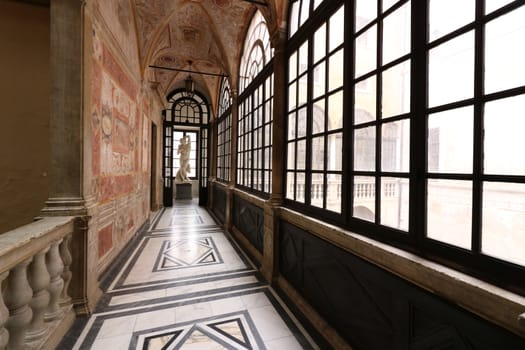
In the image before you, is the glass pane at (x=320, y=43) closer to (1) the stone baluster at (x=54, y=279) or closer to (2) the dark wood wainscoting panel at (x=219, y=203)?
(1) the stone baluster at (x=54, y=279)

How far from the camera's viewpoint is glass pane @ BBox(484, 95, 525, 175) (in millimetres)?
1036

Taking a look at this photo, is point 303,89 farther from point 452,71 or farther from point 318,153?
point 452,71

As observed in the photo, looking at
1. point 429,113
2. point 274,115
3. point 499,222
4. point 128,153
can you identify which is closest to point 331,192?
point 429,113

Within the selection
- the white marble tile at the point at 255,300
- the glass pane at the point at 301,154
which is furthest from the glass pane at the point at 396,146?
the white marble tile at the point at 255,300

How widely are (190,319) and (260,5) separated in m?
4.34

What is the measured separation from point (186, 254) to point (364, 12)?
446cm

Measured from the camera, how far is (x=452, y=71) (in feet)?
4.32

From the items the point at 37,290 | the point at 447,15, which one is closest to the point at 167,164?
the point at 37,290

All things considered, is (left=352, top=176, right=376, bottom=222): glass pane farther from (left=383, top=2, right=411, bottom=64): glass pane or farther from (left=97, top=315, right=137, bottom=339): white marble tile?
(left=97, top=315, right=137, bottom=339): white marble tile

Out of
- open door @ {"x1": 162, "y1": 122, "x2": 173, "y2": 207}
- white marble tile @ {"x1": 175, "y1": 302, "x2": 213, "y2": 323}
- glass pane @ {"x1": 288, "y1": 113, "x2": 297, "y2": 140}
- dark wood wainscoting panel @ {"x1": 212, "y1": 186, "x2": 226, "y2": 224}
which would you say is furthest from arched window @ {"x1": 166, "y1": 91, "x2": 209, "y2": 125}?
white marble tile @ {"x1": 175, "y1": 302, "x2": 213, "y2": 323}

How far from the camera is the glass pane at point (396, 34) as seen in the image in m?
1.60

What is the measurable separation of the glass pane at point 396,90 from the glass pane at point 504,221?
2.27 feet

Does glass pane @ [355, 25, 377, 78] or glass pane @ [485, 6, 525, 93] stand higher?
glass pane @ [355, 25, 377, 78]

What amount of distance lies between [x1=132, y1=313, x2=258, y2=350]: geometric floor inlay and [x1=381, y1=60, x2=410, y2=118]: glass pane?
227cm
